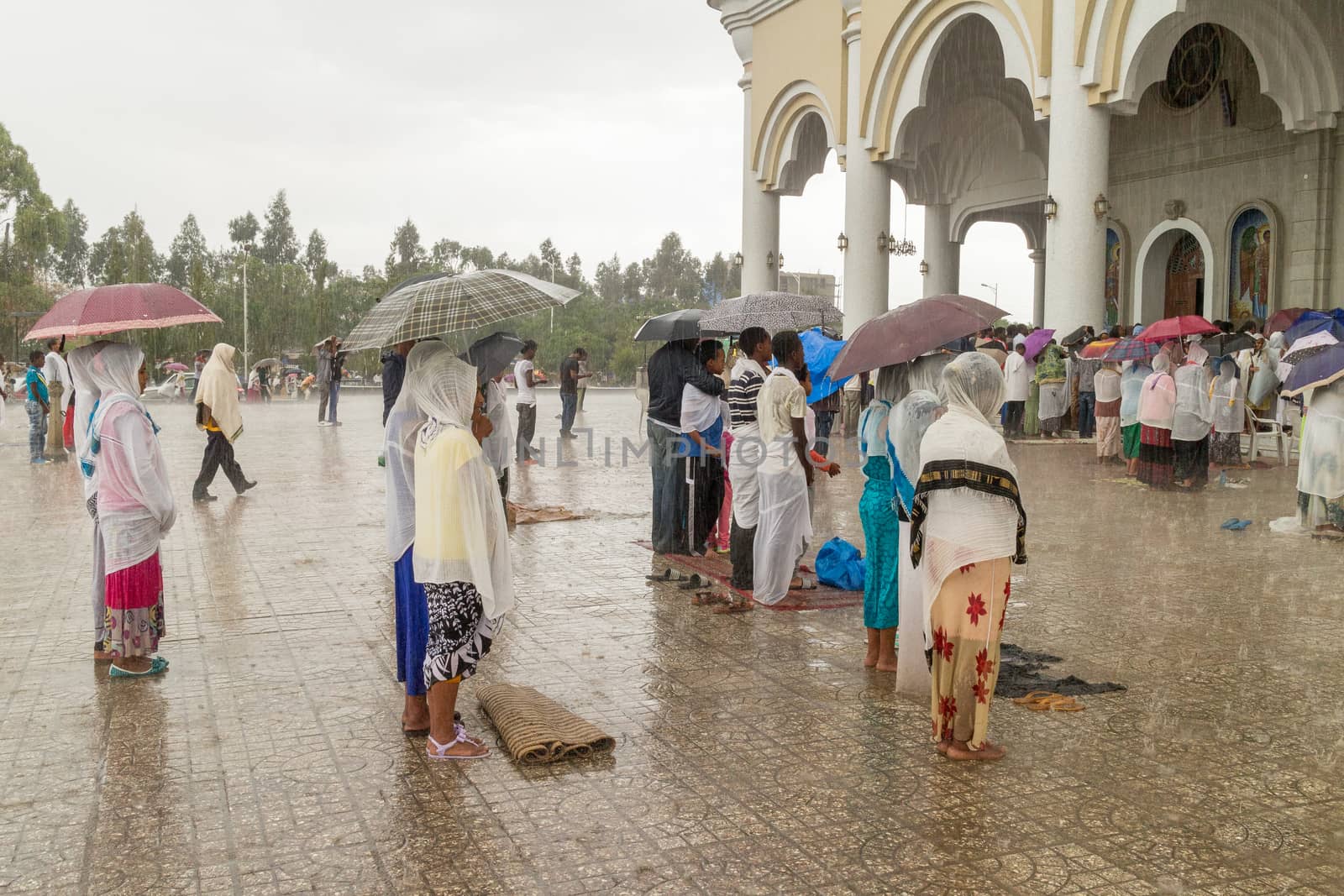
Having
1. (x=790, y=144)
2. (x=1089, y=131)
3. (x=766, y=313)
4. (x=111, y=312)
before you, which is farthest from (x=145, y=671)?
(x=790, y=144)

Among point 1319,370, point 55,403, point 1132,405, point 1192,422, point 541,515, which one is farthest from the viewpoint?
point 55,403

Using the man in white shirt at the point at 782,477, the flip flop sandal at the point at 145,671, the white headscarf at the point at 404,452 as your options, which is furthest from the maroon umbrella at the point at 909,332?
the flip flop sandal at the point at 145,671

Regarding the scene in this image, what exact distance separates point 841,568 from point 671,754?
304cm

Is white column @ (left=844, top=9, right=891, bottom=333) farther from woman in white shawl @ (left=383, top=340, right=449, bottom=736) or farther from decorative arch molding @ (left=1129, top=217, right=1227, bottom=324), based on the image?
woman in white shawl @ (left=383, top=340, right=449, bottom=736)

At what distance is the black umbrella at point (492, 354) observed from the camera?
14.5 feet

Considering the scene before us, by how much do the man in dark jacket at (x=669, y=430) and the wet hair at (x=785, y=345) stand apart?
1431 millimetres

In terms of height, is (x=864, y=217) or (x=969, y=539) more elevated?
(x=864, y=217)

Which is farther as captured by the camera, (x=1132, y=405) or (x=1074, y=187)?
(x=1074, y=187)

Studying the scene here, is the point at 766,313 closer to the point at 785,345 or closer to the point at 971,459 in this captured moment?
the point at 785,345

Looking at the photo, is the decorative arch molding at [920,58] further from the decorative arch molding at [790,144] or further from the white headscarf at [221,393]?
the white headscarf at [221,393]

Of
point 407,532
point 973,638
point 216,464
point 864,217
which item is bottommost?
point 973,638

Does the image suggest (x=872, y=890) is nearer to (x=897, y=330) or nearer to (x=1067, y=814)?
(x=1067, y=814)

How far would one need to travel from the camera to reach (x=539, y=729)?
416 cm

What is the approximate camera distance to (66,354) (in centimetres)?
515
